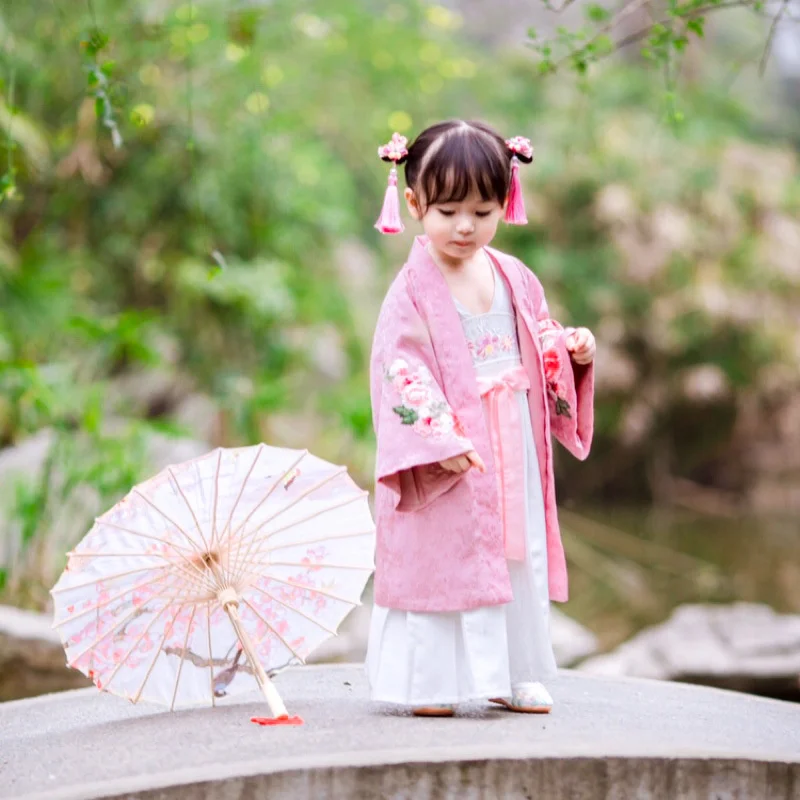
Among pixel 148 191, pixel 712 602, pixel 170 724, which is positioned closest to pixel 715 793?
pixel 170 724

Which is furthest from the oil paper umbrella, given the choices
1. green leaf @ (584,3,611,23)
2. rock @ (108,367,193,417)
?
rock @ (108,367,193,417)

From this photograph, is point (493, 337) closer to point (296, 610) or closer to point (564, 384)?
point (564, 384)

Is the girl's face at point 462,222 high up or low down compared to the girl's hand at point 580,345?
up

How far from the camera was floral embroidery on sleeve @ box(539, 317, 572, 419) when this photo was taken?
316 cm

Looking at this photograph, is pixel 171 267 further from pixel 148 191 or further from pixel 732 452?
pixel 732 452

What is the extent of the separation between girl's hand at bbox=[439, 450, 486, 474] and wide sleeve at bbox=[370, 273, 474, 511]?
0.8 inches

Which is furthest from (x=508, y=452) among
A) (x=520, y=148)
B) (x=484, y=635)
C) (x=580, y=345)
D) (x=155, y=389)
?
(x=155, y=389)

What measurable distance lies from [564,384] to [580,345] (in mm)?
123

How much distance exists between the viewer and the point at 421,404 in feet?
9.48

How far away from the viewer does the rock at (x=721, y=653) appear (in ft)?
18.1

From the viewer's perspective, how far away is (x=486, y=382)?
305 cm

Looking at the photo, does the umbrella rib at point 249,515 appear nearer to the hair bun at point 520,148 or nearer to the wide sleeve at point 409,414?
the wide sleeve at point 409,414

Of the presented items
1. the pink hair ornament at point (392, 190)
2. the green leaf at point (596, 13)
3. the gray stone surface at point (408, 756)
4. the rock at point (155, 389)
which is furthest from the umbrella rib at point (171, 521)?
the rock at point (155, 389)

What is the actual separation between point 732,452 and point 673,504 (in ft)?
3.49
